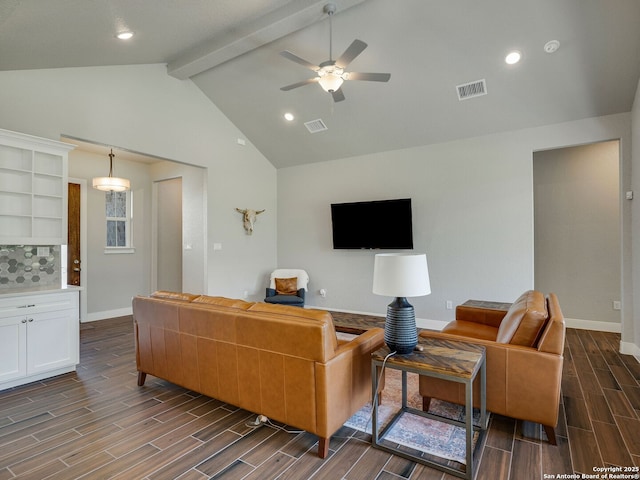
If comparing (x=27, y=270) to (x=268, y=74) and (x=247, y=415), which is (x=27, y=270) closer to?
(x=247, y=415)

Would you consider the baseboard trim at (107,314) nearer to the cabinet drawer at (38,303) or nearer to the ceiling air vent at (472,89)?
the cabinet drawer at (38,303)

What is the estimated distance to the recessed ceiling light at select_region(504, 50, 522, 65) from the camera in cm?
366

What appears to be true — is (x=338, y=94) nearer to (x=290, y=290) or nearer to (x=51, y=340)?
(x=290, y=290)

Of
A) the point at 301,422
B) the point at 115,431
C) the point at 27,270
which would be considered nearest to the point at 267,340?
the point at 301,422

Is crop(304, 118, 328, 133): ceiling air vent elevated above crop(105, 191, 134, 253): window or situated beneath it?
elevated above

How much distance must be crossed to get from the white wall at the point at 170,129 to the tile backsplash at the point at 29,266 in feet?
4.09

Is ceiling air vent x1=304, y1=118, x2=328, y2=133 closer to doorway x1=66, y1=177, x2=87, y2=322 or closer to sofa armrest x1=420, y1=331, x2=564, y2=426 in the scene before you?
doorway x1=66, y1=177, x2=87, y2=322

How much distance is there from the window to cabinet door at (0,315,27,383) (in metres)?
3.21

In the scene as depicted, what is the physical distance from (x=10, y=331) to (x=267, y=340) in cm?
267

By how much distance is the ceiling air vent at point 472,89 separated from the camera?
4.15 m

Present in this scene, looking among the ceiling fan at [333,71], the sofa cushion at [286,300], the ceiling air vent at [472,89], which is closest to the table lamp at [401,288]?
the ceiling fan at [333,71]

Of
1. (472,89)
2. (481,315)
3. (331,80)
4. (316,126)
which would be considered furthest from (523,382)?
(316,126)

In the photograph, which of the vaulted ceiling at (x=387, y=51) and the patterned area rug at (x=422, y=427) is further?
the vaulted ceiling at (x=387, y=51)

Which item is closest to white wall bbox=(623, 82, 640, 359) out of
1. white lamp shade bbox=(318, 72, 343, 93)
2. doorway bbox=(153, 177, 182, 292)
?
white lamp shade bbox=(318, 72, 343, 93)
